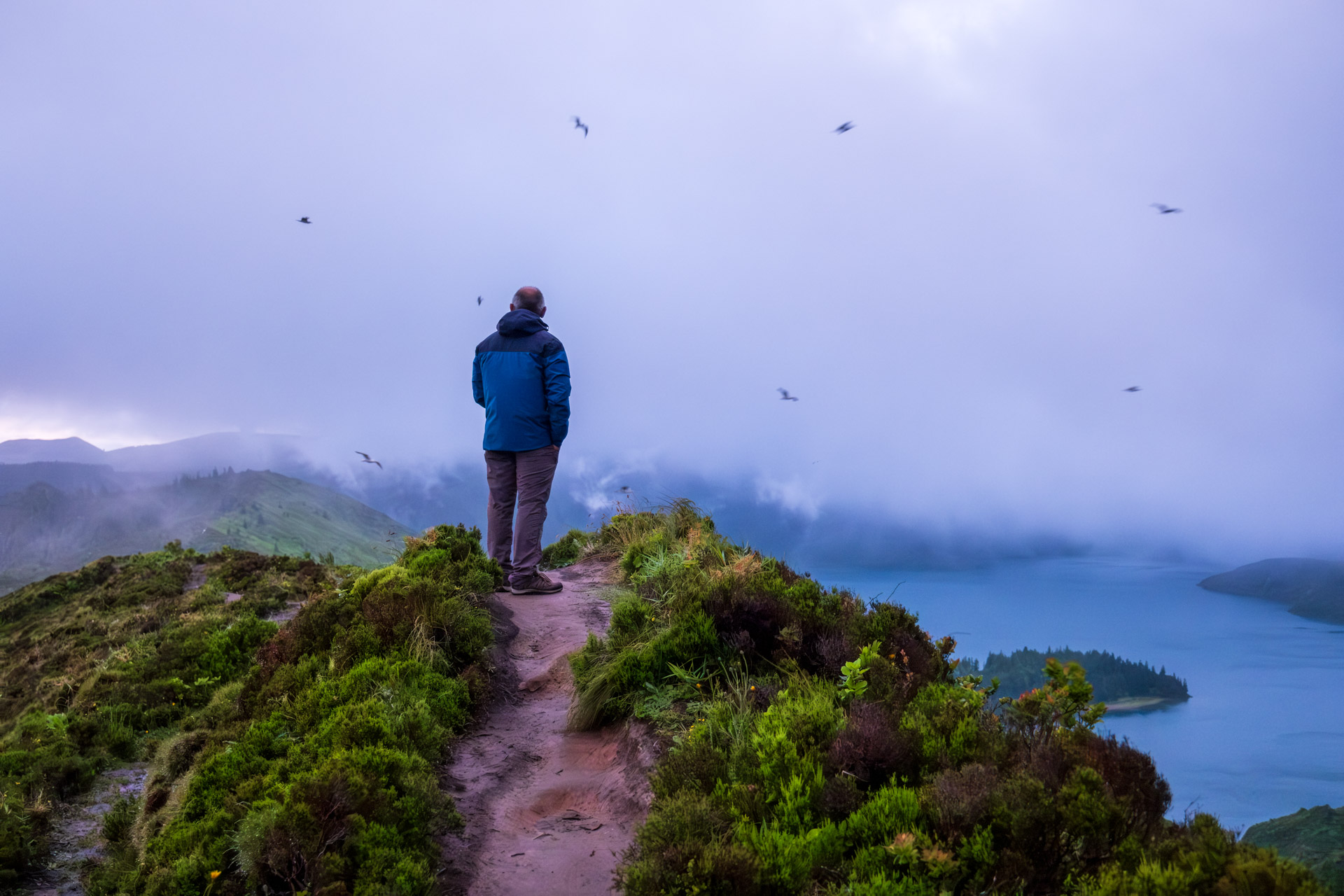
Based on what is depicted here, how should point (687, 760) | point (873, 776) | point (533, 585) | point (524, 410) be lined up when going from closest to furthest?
point (873, 776) → point (687, 760) → point (524, 410) → point (533, 585)

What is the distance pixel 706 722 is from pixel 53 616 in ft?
62.5

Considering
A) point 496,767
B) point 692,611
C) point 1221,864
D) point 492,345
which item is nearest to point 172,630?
point 492,345

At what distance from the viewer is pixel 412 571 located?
9.23m

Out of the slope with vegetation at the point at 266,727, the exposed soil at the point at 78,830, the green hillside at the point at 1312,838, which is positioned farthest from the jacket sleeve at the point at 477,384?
the green hillside at the point at 1312,838

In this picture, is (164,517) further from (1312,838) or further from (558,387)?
(1312,838)

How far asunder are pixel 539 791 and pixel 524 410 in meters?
5.42

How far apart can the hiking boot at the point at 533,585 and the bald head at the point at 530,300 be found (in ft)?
12.4

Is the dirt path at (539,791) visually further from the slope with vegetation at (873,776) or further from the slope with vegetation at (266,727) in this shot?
the slope with vegetation at (873,776)

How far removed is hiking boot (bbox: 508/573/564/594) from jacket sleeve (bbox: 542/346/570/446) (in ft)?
7.47

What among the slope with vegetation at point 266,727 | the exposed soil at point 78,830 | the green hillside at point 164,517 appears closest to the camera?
the slope with vegetation at point 266,727

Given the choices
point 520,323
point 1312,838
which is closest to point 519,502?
point 520,323

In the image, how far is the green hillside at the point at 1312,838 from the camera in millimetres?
3381

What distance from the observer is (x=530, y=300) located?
1026cm

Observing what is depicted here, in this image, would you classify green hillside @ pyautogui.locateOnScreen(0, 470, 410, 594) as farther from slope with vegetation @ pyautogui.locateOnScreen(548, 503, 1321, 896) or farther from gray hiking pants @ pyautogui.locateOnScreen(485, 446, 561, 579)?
slope with vegetation @ pyautogui.locateOnScreen(548, 503, 1321, 896)
